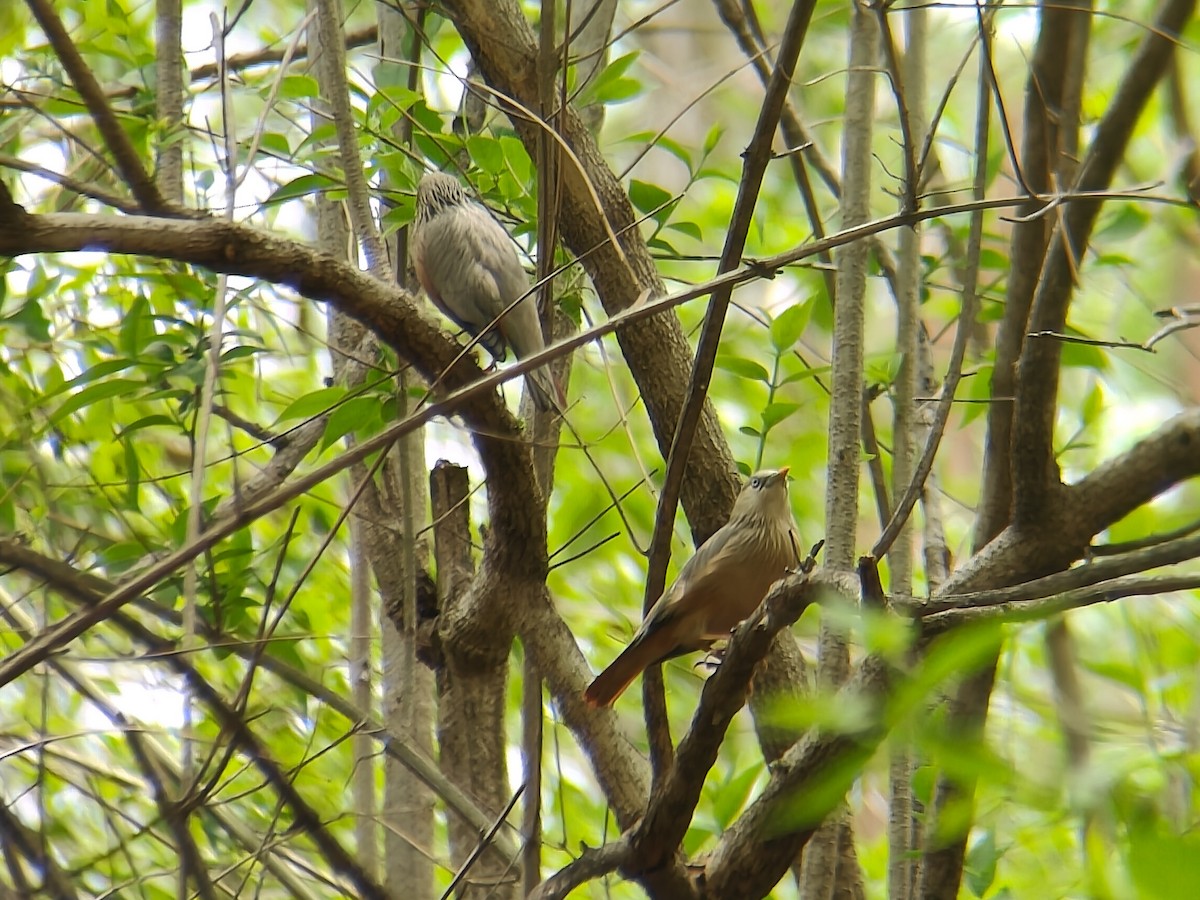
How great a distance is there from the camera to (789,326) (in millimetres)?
2553

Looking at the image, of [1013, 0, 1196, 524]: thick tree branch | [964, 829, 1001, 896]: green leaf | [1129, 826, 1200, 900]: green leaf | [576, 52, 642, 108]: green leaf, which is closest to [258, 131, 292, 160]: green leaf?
[576, 52, 642, 108]: green leaf

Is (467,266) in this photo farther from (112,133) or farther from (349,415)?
(112,133)

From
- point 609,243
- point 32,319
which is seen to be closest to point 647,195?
point 609,243

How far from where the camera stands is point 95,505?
9.98 ft

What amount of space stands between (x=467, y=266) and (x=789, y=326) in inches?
50.4

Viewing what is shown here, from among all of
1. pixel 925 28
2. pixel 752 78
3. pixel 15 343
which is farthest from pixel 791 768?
pixel 752 78

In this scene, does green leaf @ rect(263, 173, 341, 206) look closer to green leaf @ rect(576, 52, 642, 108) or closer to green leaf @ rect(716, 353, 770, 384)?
green leaf @ rect(576, 52, 642, 108)

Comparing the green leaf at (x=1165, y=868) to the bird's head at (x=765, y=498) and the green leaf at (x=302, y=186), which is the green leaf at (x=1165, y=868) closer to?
the bird's head at (x=765, y=498)

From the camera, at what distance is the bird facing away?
227cm

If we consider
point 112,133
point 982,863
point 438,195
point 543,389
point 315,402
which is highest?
point 438,195

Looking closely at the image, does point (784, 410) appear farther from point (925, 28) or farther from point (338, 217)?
point (338, 217)

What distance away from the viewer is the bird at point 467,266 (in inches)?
138

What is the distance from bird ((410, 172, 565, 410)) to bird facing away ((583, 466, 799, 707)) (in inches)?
49.3

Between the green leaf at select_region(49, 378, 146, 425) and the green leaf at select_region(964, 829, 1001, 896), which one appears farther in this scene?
the green leaf at select_region(49, 378, 146, 425)
